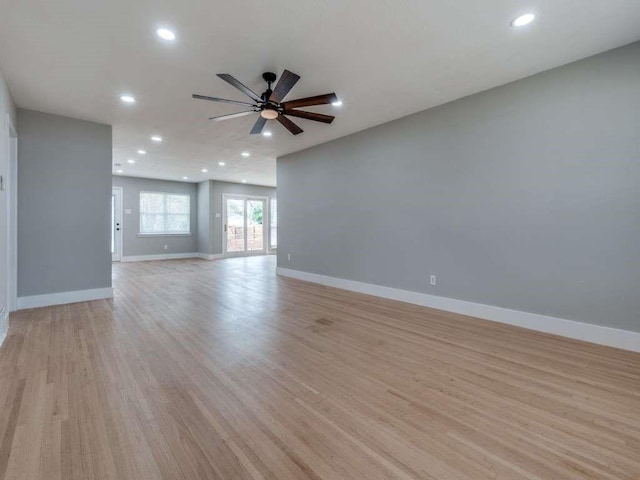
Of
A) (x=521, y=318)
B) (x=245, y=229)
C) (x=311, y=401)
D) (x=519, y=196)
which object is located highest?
(x=519, y=196)

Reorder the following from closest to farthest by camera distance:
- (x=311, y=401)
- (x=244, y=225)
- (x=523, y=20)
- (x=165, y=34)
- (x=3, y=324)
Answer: (x=311, y=401), (x=523, y=20), (x=165, y=34), (x=3, y=324), (x=244, y=225)

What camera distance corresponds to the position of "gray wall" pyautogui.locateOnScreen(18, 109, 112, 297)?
13.8ft

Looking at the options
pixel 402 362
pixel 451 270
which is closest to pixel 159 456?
pixel 402 362

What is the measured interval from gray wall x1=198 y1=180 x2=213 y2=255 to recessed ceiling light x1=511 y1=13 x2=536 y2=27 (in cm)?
913

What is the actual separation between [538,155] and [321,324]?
2.99 meters

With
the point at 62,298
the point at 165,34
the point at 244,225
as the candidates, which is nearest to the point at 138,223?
the point at 244,225

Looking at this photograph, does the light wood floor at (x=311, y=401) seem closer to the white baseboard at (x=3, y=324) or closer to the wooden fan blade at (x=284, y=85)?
the white baseboard at (x=3, y=324)

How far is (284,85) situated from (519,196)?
2.79m

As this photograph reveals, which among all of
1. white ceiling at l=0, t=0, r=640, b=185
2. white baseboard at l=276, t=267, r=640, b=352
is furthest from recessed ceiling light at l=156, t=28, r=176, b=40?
white baseboard at l=276, t=267, r=640, b=352

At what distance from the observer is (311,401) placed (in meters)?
1.93

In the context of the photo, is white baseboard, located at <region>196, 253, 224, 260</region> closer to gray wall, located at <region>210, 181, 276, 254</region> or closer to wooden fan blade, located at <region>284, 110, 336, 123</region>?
gray wall, located at <region>210, 181, 276, 254</region>

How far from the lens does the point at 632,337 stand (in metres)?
2.74

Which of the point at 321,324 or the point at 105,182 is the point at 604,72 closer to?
the point at 321,324

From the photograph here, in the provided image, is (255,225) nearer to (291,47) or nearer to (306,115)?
(306,115)
